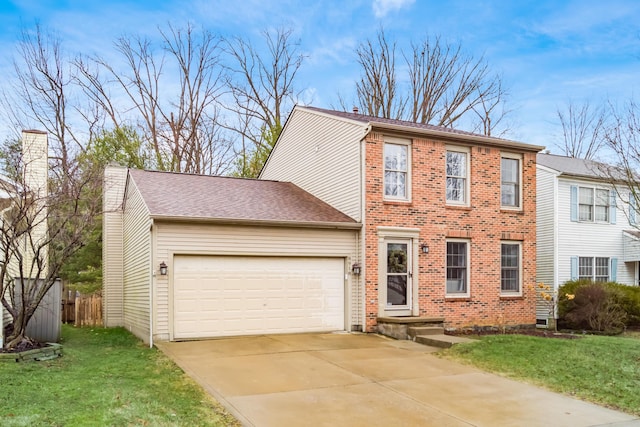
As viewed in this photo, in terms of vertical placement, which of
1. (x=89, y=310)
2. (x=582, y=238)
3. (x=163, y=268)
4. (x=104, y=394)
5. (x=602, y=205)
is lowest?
(x=89, y=310)

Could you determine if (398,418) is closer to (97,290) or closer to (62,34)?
(97,290)

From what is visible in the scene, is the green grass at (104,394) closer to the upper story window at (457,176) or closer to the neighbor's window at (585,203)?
the upper story window at (457,176)

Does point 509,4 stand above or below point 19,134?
above

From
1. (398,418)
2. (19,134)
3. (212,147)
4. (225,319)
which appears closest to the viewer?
(398,418)

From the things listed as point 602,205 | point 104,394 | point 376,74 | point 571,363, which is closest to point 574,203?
point 602,205

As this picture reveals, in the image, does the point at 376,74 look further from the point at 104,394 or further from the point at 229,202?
the point at 104,394

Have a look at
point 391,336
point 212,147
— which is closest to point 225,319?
point 391,336

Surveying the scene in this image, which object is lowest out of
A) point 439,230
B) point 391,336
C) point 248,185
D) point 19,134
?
point 391,336

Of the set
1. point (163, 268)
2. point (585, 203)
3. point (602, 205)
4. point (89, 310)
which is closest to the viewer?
point (163, 268)

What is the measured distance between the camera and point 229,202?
43.9 feet

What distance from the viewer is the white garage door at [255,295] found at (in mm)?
11875

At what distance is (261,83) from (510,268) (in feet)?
61.9

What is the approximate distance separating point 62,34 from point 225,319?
14.9 metres

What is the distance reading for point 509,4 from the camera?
57.0 ft
